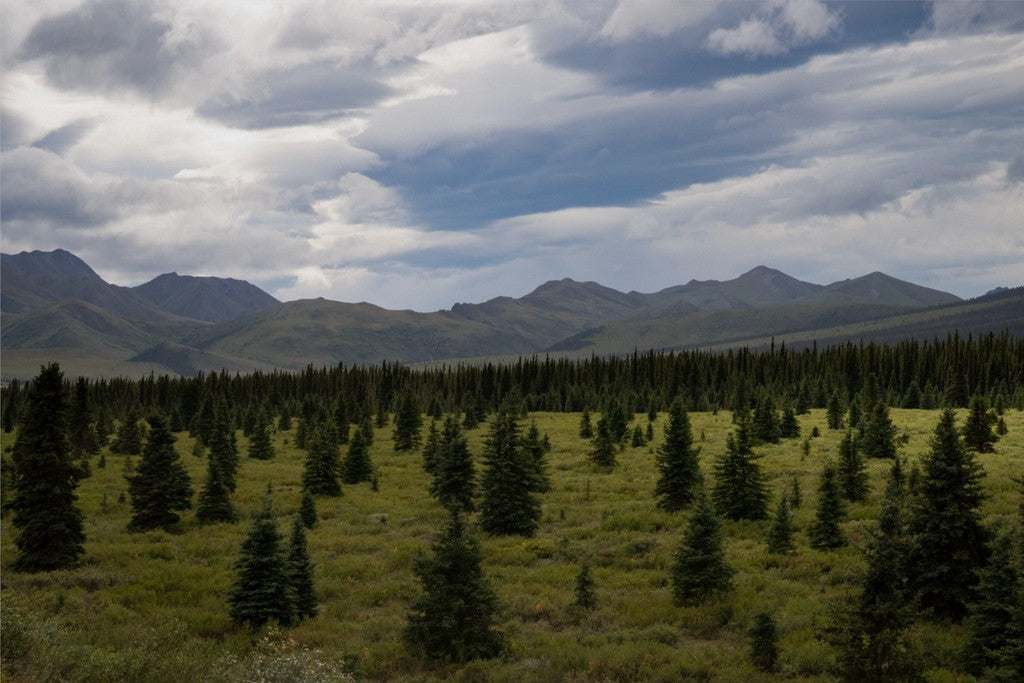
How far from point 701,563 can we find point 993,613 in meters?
8.42

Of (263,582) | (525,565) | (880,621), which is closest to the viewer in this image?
(880,621)

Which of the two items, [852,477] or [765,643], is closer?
[765,643]

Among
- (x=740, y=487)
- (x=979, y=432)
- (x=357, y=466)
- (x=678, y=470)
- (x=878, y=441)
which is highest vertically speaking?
(x=979, y=432)

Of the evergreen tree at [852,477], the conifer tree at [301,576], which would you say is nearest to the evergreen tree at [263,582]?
the conifer tree at [301,576]

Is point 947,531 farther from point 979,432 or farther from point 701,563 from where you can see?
point 979,432

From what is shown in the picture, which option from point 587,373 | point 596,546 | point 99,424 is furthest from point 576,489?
point 587,373

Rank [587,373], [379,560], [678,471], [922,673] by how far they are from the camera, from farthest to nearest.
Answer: [587,373] → [678,471] → [379,560] → [922,673]

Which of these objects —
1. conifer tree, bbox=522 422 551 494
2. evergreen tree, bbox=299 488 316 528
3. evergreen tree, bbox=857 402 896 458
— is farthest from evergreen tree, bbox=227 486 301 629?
evergreen tree, bbox=857 402 896 458

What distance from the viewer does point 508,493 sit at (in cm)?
3428

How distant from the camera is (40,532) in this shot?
1046 inches

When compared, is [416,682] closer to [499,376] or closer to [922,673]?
[922,673]

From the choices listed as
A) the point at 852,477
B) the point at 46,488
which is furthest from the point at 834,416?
the point at 46,488

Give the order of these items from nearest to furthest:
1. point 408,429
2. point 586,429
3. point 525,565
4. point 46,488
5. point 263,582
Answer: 1. point 263,582
2. point 46,488
3. point 525,565
4. point 408,429
5. point 586,429

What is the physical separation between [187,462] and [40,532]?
3454 cm
